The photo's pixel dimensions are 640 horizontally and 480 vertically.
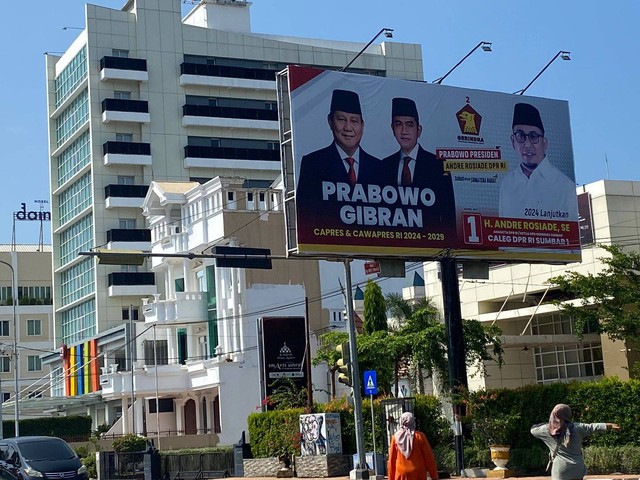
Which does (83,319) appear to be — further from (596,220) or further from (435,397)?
(435,397)

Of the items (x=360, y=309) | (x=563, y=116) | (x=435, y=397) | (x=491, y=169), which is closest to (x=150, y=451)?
(x=435, y=397)

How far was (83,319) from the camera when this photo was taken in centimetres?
9219

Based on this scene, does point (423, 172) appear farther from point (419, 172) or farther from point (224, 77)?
point (224, 77)

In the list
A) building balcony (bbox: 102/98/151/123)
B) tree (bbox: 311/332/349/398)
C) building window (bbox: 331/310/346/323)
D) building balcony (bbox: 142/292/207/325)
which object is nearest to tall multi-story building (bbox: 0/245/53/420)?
building balcony (bbox: 102/98/151/123)

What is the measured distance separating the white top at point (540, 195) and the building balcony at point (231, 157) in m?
58.5

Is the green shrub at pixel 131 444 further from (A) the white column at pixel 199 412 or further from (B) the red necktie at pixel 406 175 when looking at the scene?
(B) the red necktie at pixel 406 175

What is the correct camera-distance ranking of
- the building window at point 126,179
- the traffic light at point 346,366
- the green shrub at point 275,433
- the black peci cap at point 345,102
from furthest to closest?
the building window at point 126,179 → the green shrub at point 275,433 → the black peci cap at point 345,102 → the traffic light at point 346,366

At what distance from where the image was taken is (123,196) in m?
90.2

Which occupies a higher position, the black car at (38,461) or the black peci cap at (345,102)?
the black peci cap at (345,102)

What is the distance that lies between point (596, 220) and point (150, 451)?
20477 mm

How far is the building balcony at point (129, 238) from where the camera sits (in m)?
88.7

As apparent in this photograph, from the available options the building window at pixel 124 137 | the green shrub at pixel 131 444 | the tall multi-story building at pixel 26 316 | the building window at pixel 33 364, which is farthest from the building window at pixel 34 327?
the green shrub at pixel 131 444

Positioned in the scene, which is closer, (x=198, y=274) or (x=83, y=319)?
(x=198, y=274)

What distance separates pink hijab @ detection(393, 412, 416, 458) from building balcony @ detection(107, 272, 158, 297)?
73.2m
